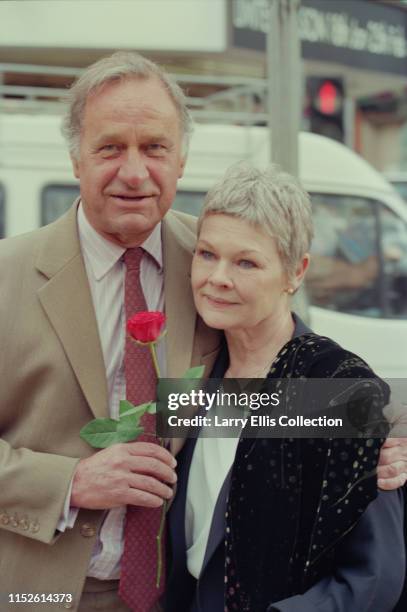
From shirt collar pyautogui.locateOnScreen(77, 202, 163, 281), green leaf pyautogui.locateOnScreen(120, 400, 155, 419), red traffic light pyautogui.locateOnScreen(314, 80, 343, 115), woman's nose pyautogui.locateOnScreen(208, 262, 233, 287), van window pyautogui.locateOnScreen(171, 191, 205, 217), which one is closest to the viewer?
green leaf pyautogui.locateOnScreen(120, 400, 155, 419)

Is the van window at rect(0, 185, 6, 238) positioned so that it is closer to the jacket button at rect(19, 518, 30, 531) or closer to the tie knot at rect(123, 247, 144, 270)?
the tie knot at rect(123, 247, 144, 270)

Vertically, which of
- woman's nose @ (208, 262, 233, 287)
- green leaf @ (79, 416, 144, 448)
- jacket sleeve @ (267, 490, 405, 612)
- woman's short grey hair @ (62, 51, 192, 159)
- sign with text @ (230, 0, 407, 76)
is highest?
sign with text @ (230, 0, 407, 76)

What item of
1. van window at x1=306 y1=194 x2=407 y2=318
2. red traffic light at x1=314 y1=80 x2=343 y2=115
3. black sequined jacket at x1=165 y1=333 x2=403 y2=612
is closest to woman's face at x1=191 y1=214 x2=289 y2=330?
black sequined jacket at x1=165 y1=333 x2=403 y2=612

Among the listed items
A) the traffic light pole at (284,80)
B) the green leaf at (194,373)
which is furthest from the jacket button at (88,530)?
the traffic light pole at (284,80)

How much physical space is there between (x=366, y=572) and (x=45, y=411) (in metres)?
0.72

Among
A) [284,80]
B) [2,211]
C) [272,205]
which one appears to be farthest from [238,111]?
[272,205]

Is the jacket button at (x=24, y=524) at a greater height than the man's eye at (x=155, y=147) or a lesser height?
lesser

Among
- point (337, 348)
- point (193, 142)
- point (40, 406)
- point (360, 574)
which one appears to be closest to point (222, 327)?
point (337, 348)

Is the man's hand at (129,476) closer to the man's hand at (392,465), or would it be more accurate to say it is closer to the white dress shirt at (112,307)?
the white dress shirt at (112,307)

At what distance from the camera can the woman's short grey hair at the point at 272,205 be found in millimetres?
1827

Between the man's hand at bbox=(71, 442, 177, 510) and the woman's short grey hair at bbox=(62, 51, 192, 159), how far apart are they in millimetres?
671

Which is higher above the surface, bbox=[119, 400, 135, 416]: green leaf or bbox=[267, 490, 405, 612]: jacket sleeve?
bbox=[119, 400, 135, 416]: green leaf

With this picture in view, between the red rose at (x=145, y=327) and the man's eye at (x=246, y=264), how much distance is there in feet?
0.77

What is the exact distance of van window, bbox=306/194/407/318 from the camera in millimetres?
5543
